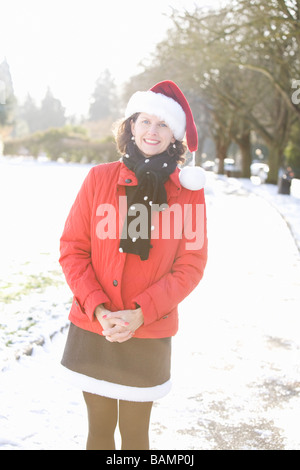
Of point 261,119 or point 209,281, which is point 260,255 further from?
point 261,119

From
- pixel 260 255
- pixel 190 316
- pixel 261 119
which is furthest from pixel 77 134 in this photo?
pixel 190 316

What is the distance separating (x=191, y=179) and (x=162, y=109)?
378 millimetres

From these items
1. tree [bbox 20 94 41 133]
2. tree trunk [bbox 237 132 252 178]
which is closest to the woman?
tree trunk [bbox 237 132 252 178]

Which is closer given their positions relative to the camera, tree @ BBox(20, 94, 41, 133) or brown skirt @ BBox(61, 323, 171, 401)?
brown skirt @ BBox(61, 323, 171, 401)

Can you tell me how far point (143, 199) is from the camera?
7.43 ft

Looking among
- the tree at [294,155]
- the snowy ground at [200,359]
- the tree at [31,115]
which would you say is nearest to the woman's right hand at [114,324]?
the snowy ground at [200,359]

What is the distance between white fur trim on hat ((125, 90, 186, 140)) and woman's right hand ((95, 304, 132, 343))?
902mm

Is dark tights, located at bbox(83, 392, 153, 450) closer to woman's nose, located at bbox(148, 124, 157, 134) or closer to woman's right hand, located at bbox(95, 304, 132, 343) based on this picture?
woman's right hand, located at bbox(95, 304, 132, 343)

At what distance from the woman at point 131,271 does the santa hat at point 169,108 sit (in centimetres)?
1

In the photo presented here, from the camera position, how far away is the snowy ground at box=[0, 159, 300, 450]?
328 centimetres

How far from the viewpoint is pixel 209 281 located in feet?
23.7

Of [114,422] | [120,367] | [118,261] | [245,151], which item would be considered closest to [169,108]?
[118,261]

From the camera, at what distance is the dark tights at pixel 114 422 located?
7.60ft

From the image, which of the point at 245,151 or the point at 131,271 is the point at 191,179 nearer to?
the point at 131,271
